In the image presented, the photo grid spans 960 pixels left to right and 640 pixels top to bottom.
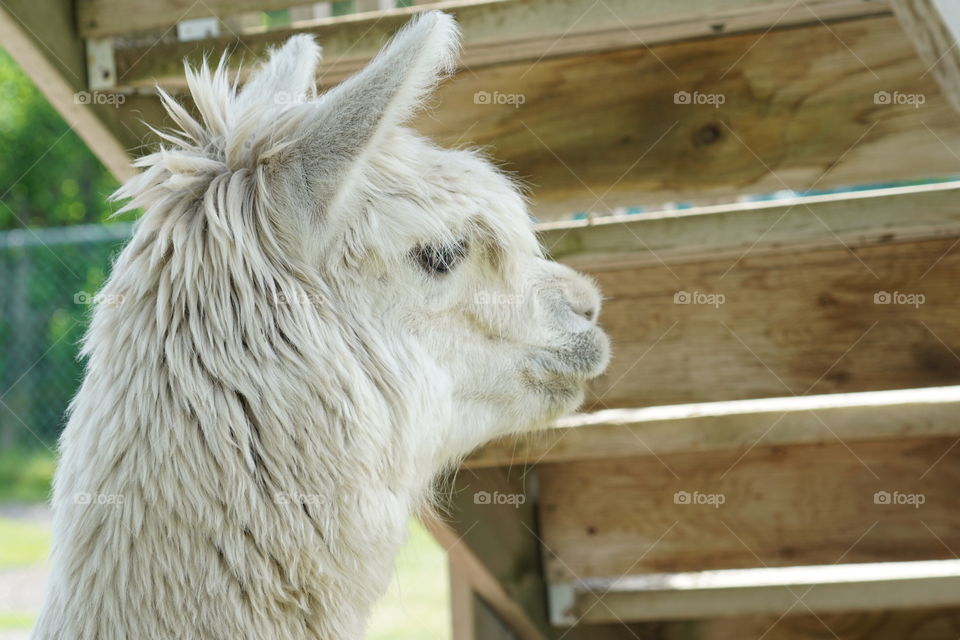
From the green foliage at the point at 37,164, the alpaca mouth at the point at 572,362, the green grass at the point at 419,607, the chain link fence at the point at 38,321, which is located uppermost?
the green foliage at the point at 37,164

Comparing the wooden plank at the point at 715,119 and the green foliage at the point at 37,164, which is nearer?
the wooden plank at the point at 715,119

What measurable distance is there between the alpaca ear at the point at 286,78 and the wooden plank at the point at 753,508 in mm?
1617

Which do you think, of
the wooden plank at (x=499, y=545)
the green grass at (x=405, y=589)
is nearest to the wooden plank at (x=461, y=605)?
the wooden plank at (x=499, y=545)

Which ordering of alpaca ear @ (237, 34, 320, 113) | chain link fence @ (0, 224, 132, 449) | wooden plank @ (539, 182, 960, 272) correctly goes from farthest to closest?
chain link fence @ (0, 224, 132, 449), wooden plank @ (539, 182, 960, 272), alpaca ear @ (237, 34, 320, 113)

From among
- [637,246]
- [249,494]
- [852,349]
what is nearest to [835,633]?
[852,349]

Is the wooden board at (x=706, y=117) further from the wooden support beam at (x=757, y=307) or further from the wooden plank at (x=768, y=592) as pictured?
the wooden plank at (x=768, y=592)

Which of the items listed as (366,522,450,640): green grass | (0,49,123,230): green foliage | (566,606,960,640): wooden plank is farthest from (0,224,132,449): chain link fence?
(566,606,960,640): wooden plank

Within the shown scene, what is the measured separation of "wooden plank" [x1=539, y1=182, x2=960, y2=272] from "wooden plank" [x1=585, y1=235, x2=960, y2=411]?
0.13m

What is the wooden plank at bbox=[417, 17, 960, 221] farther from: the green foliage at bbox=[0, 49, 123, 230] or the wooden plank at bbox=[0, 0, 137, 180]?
the green foliage at bbox=[0, 49, 123, 230]

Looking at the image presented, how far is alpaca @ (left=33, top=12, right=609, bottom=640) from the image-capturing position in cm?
172

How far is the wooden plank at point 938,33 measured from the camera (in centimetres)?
192

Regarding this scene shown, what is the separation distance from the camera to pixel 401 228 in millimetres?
1993

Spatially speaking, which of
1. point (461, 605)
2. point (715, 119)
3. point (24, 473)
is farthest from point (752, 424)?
point (24, 473)

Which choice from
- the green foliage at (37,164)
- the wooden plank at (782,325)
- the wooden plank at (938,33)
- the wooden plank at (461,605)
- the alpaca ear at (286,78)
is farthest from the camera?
the green foliage at (37,164)
